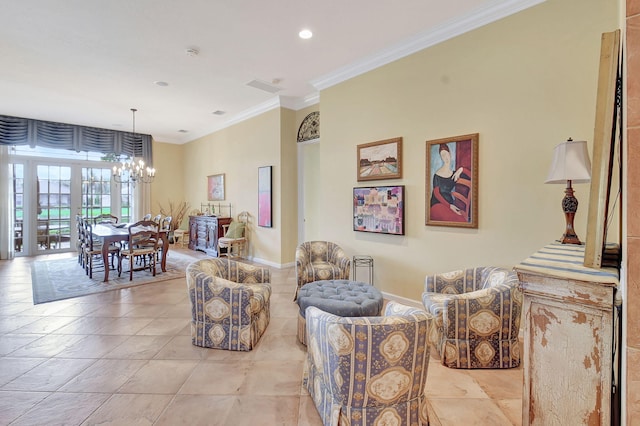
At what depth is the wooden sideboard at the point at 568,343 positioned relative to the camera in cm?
114

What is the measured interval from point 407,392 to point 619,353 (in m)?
0.95

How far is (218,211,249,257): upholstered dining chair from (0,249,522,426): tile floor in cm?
305

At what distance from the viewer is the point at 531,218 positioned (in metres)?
2.83

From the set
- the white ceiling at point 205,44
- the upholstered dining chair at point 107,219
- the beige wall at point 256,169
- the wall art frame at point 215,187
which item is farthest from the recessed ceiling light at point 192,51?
the upholstered dining chair at point 107,219

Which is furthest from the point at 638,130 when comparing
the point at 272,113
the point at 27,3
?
the point at 272,113

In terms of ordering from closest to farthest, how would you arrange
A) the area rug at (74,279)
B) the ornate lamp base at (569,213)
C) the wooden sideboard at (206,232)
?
the ornate lamp base at (569,213) → the area rug at (74,279) → the wooden sideboard at (206,232)

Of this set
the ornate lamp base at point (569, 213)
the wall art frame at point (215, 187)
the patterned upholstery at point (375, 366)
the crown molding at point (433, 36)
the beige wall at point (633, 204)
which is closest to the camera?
the beige wall at point (633, 204)

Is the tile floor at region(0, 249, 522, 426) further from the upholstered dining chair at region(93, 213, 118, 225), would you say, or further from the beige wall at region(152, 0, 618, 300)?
the upholstered dining chair at region(93, 213, 118, 225)

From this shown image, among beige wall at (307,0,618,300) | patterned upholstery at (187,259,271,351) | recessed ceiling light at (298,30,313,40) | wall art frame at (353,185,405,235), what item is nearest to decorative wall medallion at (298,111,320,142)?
beige wall at (307,0,618,300)

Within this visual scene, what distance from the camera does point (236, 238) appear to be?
662 centimetres

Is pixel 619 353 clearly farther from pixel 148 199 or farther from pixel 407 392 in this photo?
pixel 148 199

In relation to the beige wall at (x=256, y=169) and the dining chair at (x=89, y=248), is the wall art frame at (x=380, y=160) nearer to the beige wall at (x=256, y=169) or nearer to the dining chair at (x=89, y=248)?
the beige wall at (x=256, y=169)

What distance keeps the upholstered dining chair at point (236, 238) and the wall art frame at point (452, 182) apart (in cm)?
437

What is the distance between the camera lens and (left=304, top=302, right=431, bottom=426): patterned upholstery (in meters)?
1.53
